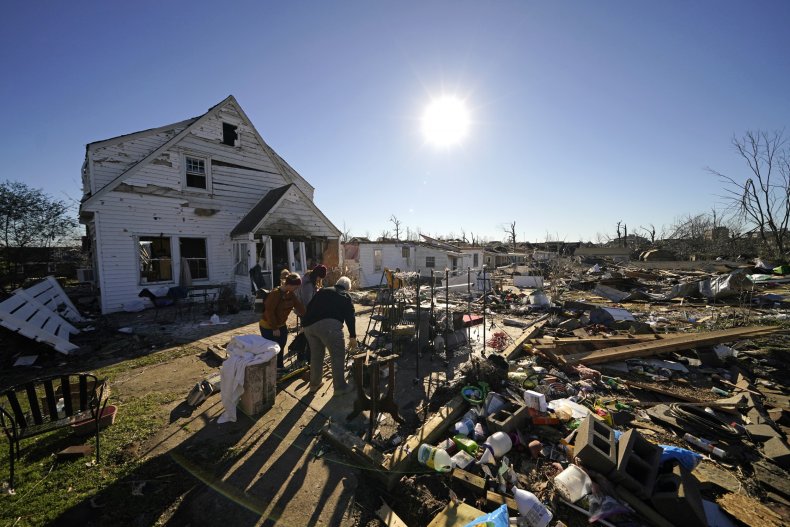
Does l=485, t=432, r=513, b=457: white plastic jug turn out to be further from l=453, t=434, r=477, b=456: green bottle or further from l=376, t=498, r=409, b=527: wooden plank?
l=376, t=498, r=409, b=527: wooden plank

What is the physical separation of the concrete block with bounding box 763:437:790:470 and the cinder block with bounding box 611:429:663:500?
70.3 inches

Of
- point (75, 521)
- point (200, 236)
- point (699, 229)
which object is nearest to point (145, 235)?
point (200, 236)

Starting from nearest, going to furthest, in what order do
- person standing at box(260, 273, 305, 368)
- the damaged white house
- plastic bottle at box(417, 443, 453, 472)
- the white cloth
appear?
plastic bottle at box(417, 443, 453, 472) < the white cloth < person standing at box(260, 273, 305, 368) < the damaged white house

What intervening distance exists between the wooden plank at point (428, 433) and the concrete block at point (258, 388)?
7.59 ft

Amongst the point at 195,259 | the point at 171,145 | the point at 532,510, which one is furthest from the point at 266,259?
the point at 532,510

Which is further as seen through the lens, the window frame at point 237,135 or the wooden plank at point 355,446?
the window frame at point 237,135

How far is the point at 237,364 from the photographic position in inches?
171

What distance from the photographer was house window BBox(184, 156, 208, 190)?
12273 millimetres

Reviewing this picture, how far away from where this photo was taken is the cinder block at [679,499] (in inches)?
104

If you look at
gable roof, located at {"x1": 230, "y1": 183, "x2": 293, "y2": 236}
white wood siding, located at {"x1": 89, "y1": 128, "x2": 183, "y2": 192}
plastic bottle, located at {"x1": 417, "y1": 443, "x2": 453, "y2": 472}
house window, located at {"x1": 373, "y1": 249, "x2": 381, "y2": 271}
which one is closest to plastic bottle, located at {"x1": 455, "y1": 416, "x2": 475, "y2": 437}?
plastic bottle, located at {"x1": 417, "y1": 443, "x2": 453, "y2": 472}

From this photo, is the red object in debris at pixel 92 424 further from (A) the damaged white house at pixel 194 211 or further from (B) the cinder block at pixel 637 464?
(A) the damaged white house at pixel 194 211

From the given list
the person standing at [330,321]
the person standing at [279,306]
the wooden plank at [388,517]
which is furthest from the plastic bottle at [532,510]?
the person standing at [279,306]

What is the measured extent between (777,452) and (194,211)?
16.3 meters

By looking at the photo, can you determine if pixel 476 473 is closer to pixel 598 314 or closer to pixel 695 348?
pixel 695 348
